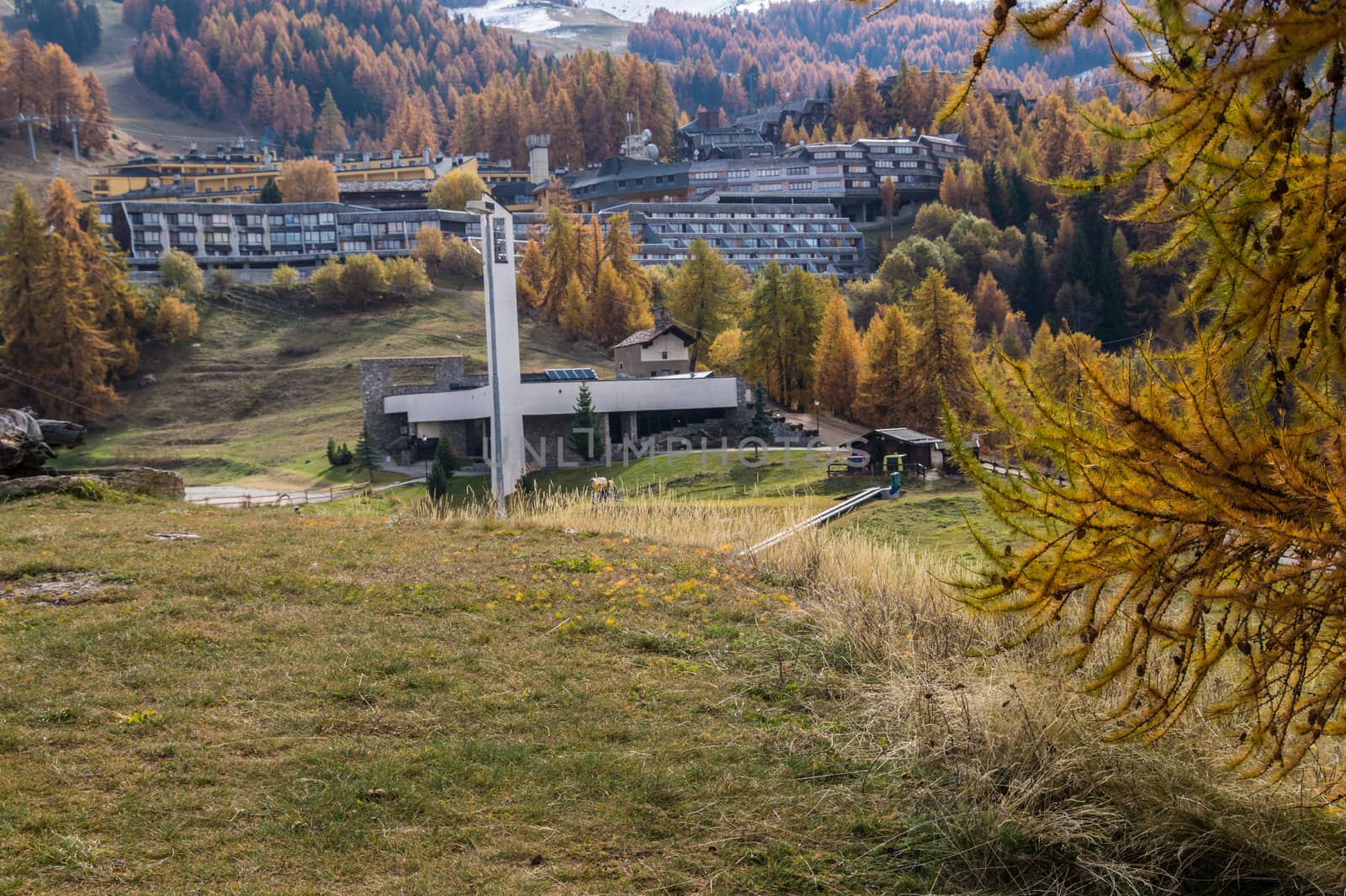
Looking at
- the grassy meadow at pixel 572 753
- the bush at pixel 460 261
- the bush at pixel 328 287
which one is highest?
the bush at pixel 460 261

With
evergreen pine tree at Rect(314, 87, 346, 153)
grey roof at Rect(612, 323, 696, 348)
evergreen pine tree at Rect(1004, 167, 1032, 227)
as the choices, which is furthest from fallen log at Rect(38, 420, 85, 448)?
evergreen pine tree at Rect(314, 87, 346, 153)

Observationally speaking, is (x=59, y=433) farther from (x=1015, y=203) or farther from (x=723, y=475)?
(x=1015, y=203)

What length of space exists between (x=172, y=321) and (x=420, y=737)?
199ft

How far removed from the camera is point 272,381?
57.8 m

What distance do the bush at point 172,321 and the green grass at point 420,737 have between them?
5579 centimetres

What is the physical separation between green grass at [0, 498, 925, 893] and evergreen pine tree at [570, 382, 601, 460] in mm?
29551

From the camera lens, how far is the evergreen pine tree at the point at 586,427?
130 ft

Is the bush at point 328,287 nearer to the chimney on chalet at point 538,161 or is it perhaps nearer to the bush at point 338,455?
the bush at point 338,455

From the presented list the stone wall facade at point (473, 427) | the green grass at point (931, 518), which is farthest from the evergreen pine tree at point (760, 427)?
the green grass at point (931, 518)

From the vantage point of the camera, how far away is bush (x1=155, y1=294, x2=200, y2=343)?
6112 cm

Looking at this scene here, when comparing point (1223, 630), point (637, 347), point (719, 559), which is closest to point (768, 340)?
point (637, 347)

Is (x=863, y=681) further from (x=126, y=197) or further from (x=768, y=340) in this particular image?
(x=126, y=197)

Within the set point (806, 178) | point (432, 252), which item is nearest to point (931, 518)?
point (432, 252)

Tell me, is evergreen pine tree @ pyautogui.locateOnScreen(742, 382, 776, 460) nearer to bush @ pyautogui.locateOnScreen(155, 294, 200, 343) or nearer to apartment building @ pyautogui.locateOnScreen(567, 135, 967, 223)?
bush @ pyautogui.locateOnScreen(155, 294, 200, 343)
